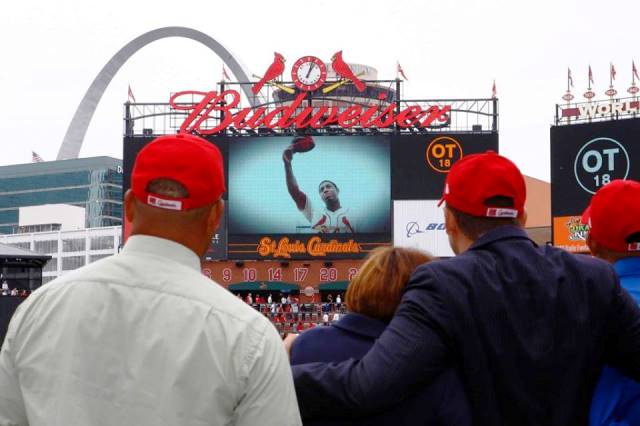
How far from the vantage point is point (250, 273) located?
1599 inches

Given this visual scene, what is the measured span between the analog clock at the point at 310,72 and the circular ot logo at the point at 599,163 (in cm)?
1387

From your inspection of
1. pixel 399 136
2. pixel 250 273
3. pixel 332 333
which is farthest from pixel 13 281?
pixel 332 333

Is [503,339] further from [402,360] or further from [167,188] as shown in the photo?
[167,188]

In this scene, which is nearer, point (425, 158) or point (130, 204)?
→ point (130, 204)

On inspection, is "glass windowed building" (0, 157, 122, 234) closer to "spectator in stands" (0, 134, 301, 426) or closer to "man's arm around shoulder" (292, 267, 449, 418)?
"man's arm around shoulder" (292, 267, 449, 418)

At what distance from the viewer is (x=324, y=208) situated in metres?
38.9

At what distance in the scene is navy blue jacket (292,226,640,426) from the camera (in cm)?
251

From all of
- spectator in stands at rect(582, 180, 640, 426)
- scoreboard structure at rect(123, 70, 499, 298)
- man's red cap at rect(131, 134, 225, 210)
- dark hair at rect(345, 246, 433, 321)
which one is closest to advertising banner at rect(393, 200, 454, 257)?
scoreboard structure at rect(123, 70, 499, 298)

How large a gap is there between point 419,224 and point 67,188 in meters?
74.0

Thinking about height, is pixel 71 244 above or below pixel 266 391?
below

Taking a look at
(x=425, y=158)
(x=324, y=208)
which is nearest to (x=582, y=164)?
(x=425, y=158)

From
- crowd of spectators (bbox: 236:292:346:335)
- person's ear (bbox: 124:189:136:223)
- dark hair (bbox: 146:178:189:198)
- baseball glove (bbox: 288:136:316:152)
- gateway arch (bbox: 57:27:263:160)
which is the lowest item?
crowd of spectators (bbox: 236:292:346:335)

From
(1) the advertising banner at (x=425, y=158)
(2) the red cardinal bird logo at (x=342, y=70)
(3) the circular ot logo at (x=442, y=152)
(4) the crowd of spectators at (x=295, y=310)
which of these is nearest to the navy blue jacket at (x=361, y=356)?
(4) the crowd of spectators at (x=295, y=310)

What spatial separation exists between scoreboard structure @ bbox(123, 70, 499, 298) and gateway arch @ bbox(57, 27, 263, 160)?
23.4m
